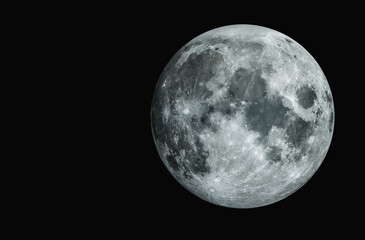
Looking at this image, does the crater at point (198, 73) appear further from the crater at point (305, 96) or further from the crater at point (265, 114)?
the crater at point (305, 96)

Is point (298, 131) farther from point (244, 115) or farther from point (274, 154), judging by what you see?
point (244, 115)

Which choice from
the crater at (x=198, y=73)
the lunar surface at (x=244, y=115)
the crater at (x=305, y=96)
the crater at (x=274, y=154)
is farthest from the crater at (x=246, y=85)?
the crater at (x=274, y=154)

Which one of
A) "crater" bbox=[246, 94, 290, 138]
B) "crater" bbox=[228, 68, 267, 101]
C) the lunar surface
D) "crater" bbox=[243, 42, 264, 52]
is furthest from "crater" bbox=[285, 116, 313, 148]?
"crater" bbox=[243, 42, 264, 52]

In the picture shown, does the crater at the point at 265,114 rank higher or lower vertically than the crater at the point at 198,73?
lower

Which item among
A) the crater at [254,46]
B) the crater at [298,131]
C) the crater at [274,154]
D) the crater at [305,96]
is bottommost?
the crater at [274,154]

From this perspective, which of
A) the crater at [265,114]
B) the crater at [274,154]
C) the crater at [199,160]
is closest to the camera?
the crater at [265,114]

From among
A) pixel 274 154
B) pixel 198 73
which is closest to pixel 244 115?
pixel 274 154

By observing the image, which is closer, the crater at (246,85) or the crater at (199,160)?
the crater at (246,85)

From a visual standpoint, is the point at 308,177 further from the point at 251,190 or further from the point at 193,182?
the point at 193,182
